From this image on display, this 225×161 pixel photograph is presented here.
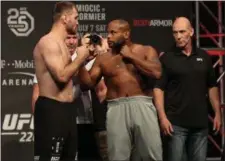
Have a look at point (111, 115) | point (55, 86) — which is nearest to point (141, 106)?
point (111, 115)

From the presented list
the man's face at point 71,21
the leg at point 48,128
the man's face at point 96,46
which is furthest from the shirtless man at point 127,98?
the leg at point 48,128

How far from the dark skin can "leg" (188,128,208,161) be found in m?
0.55

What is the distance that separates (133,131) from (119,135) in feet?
0.34

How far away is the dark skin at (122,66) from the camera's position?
451 centimetres

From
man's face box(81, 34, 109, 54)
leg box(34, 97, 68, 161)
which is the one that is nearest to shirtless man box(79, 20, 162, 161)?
man's face box(81, 34, 109, 54)

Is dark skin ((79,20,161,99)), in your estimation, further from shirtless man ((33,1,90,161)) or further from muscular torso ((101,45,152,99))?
shirtless man ((33,1,90,161))

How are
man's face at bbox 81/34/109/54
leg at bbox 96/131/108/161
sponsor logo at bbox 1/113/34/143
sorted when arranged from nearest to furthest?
man's face at bbox 81/34/109/54 < leg at bbox 96/131/108/161 < sponsor logo at bbox 1/113/34/143

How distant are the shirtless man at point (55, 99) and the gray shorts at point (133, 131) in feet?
0.98

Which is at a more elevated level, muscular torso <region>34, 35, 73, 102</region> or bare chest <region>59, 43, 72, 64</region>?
bare chest <region>59, 43, 72, 64</region>

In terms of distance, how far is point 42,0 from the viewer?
622cm

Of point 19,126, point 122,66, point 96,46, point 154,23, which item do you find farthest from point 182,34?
point 19,126

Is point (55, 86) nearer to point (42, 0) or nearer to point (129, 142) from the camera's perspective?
point (129, 142)

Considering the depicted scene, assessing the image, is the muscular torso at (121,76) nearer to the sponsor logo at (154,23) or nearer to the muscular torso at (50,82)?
the muscular torso at (50,82)

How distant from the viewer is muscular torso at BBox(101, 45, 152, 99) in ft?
14.9
